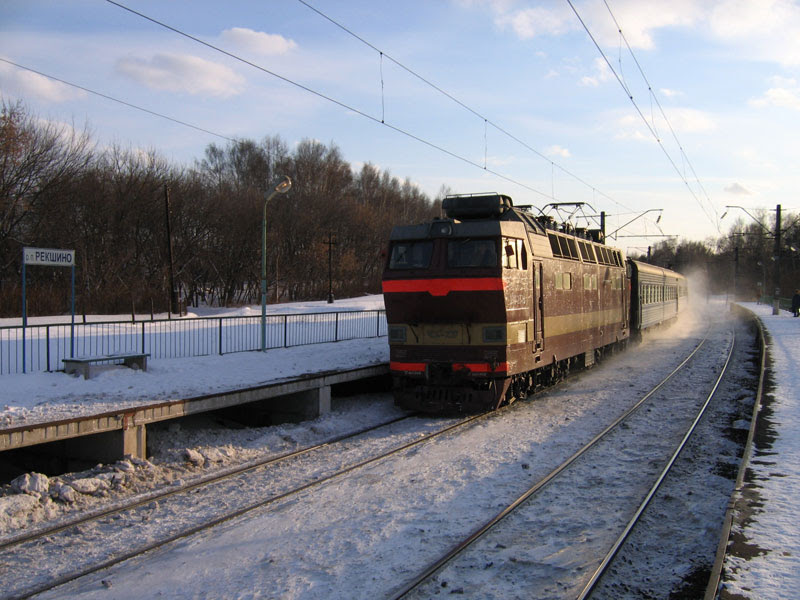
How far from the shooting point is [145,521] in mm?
6691

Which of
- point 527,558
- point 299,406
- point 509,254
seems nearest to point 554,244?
point 509,254

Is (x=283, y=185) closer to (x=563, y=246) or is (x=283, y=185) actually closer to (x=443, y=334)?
(x=443, y=334)

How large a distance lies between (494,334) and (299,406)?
13.1 ft

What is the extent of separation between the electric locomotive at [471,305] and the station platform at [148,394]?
183 centimetres

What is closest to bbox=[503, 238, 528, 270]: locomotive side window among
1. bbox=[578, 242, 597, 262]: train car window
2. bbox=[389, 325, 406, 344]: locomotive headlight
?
bbox=[389, 325, 406, 344]: locomotive headlight

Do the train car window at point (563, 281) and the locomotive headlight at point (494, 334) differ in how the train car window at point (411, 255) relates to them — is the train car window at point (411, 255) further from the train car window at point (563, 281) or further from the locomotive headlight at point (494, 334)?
the train car window at point (563, 281)

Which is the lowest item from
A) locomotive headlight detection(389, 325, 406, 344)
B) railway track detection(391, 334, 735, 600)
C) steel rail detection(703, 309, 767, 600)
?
railway track detection(391, 334, 735, 600)

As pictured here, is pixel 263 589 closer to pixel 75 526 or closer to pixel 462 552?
pixel 462 552

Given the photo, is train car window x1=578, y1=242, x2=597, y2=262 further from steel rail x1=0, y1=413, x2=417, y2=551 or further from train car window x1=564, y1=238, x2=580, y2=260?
steel rail x1=0, y1=413, x2=417, y2=551

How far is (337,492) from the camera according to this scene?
7398 mm

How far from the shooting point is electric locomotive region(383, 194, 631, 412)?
429 inches

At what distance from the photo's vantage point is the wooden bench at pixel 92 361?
424 inches

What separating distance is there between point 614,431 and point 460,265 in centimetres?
382

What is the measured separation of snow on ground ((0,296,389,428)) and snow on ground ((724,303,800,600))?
25.2 ft
